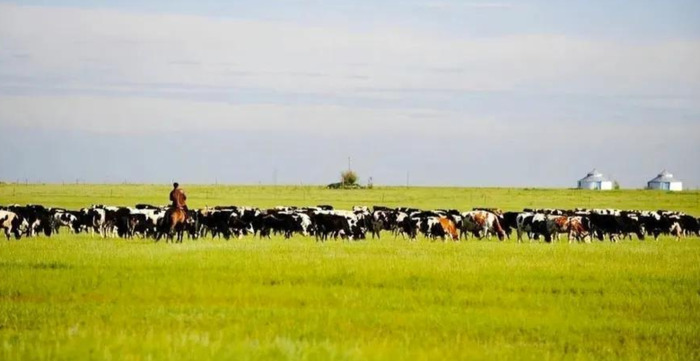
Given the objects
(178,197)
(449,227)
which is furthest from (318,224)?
(178,197)

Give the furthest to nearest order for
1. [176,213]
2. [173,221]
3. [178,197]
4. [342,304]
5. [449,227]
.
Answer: [449,227]
[173,221]
[176,213]
[178,197]
[342,304]

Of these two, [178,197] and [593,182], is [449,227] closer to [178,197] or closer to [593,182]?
[178,197]

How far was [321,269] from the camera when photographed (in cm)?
2398

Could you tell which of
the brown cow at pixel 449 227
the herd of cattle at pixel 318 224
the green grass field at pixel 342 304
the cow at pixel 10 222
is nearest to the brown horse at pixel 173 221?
the green grass field at pixel 342 304

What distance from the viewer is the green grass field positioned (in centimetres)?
1359

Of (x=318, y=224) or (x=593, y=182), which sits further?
(x=593, y=182)

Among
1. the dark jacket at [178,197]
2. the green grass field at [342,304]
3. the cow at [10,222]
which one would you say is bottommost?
the green grass field at [342,304]

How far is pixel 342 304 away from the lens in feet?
63.0

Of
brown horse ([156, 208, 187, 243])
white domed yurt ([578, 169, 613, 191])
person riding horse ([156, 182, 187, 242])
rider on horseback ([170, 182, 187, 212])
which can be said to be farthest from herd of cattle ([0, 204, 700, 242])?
white domed yurt ([578, 169, 613, 191])

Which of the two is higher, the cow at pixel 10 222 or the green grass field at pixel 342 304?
the cow at pixel 10 222

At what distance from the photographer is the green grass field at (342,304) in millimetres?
13594

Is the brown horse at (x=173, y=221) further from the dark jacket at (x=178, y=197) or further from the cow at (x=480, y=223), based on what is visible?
the cow at (x=480, y=223)

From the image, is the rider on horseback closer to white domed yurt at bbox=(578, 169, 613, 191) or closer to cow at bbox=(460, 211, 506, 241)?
cow at bbox=(460, 211, 506, 241)

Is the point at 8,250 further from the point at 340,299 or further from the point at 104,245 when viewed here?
the point at 340,299
